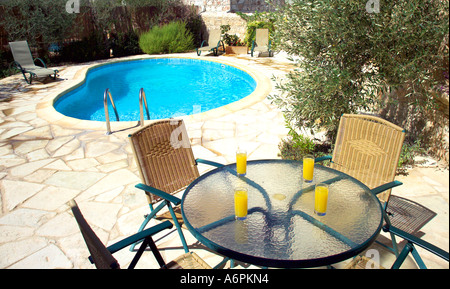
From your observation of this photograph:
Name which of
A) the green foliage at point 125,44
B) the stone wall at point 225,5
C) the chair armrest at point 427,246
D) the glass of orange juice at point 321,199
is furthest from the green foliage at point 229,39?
the chair armrest at point 427,246

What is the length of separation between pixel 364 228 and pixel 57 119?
6.19 meters

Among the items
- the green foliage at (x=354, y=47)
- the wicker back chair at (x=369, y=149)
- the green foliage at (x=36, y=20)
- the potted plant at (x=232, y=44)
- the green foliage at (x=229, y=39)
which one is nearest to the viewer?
the wicker back chair at (x=369, y=149)

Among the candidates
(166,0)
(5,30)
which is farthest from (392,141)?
(166,0)

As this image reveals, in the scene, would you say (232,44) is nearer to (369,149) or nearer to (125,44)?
(125,44)

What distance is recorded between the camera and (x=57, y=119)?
6.28 m

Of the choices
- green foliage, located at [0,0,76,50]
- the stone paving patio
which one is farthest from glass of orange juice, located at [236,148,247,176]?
green foliage, located at [0,0,76,50]

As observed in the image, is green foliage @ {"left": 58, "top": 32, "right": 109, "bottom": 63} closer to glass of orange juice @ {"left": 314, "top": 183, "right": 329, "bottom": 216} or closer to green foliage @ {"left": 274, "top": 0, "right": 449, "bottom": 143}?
green foliage @ {"left": 274, "top": 0, "right": 449, "bottom": 143}

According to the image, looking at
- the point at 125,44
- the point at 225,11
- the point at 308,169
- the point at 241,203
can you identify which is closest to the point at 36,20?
the point at 125,44

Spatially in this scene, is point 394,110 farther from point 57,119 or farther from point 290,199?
point 57,119

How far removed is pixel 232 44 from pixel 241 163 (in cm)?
1274

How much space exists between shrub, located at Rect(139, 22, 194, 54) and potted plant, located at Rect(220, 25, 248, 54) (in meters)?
1.90

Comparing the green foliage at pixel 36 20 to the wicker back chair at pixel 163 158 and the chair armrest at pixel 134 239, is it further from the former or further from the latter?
the chair armrest at pixel 134 239

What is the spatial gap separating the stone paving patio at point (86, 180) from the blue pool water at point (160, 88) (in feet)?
6.22

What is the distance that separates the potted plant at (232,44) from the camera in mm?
13650
